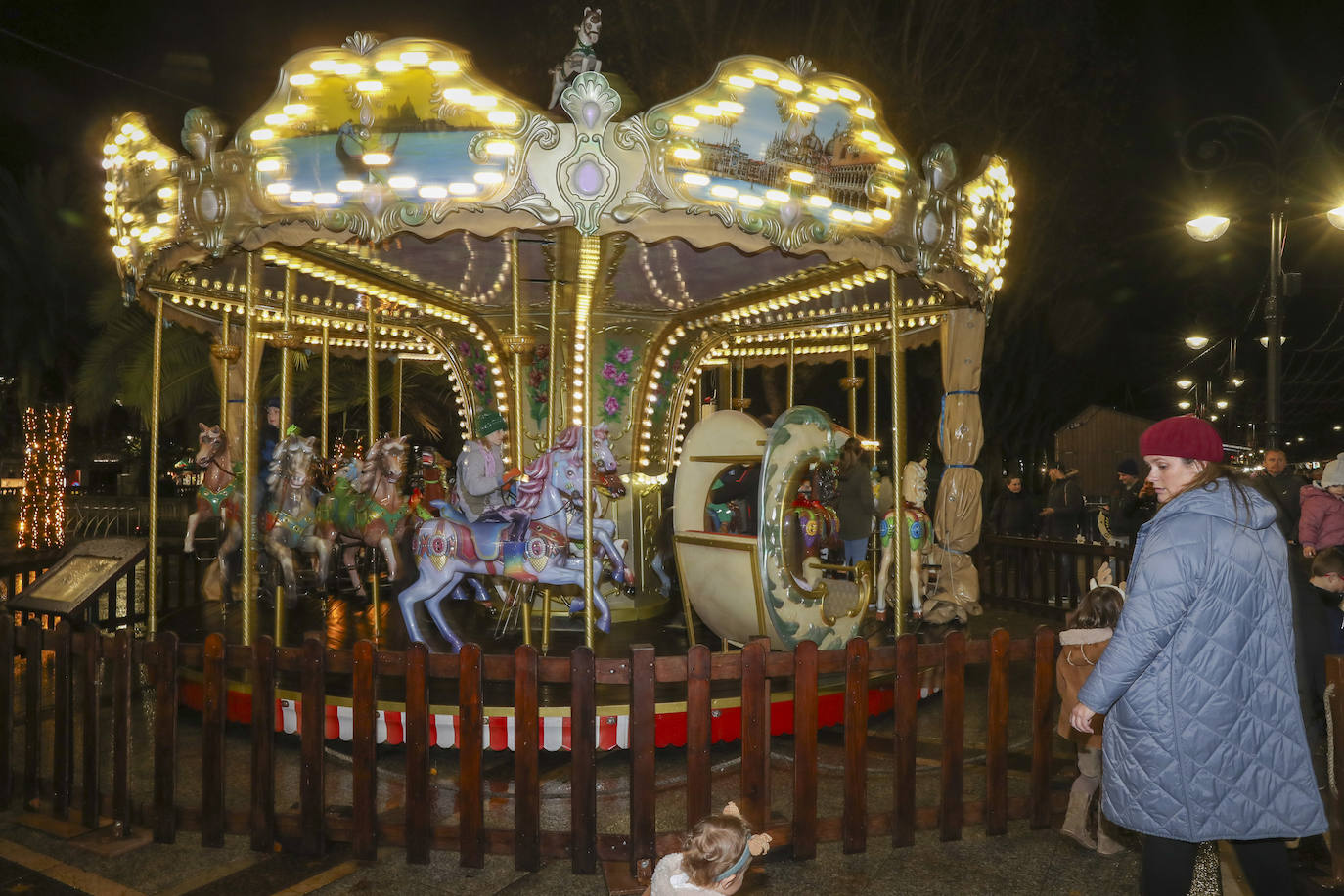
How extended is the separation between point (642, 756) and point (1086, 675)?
6.61 feet

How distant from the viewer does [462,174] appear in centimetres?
505

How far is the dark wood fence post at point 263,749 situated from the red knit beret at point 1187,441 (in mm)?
3647

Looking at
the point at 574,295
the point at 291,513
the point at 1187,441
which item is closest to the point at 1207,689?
the point at 1187,441

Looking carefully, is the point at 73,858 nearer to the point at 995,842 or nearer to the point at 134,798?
the point at 134,798

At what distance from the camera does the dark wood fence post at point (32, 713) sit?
466 cm

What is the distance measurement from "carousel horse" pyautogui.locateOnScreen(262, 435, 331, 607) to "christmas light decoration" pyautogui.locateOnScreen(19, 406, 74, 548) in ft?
38.4

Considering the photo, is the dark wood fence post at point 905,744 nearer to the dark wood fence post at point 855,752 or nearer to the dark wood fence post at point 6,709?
the dark wood fence post at point 855,752

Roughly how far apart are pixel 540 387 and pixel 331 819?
5038mm

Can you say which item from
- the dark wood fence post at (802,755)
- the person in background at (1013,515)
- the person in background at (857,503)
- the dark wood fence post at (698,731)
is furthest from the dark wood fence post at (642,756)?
the person in background at (1013,515)

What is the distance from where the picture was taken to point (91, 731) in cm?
452

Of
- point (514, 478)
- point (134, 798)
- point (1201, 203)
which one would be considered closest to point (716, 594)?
point (514, 478)

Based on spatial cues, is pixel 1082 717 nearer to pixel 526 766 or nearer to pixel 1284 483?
pixel 526 766

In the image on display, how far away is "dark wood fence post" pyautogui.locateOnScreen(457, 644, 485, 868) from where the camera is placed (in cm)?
414

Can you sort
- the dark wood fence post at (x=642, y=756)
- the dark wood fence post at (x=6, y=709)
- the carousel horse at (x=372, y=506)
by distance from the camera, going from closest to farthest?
the dark wood fence post at (x=642, y=756) < the dark wood fence post at (x=6, y=709) < the carousel horse at (x=372, y=506)
